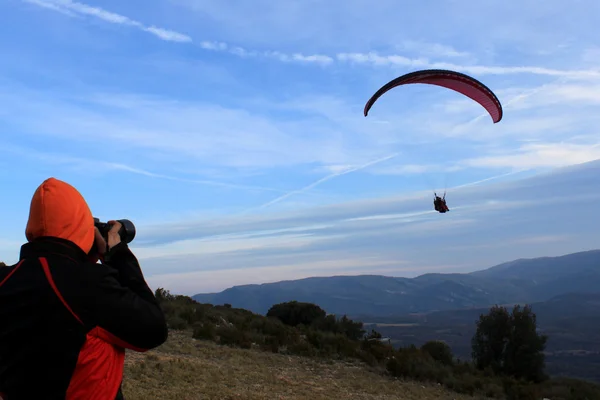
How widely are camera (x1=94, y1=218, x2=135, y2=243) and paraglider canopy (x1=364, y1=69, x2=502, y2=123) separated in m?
13.7

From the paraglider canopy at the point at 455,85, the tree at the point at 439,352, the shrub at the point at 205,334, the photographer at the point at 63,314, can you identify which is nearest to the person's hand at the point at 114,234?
the photographer at the point at 63,314

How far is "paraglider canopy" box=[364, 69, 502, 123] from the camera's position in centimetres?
1515

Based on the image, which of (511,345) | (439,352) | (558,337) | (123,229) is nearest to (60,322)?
(123,229)

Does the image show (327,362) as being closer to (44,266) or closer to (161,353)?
(161,353)

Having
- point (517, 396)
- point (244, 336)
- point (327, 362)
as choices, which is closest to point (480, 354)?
point (517, 396)

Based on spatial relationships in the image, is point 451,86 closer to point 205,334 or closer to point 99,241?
point 205,334

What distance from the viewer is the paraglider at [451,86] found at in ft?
49.9

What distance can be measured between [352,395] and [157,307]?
10699mm

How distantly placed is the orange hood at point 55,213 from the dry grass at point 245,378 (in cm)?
738

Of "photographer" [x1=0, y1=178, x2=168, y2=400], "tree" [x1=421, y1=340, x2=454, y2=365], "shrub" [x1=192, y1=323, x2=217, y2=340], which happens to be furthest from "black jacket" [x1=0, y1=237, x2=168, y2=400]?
"tree" [x1=421, y1=340, x2=454, y2=365]

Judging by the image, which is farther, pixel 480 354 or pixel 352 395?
pixel 480 354

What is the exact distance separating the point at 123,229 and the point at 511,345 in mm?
23403

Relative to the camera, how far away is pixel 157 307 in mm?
2281

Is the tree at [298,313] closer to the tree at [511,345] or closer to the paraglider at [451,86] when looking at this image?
the tree at [511,345]
